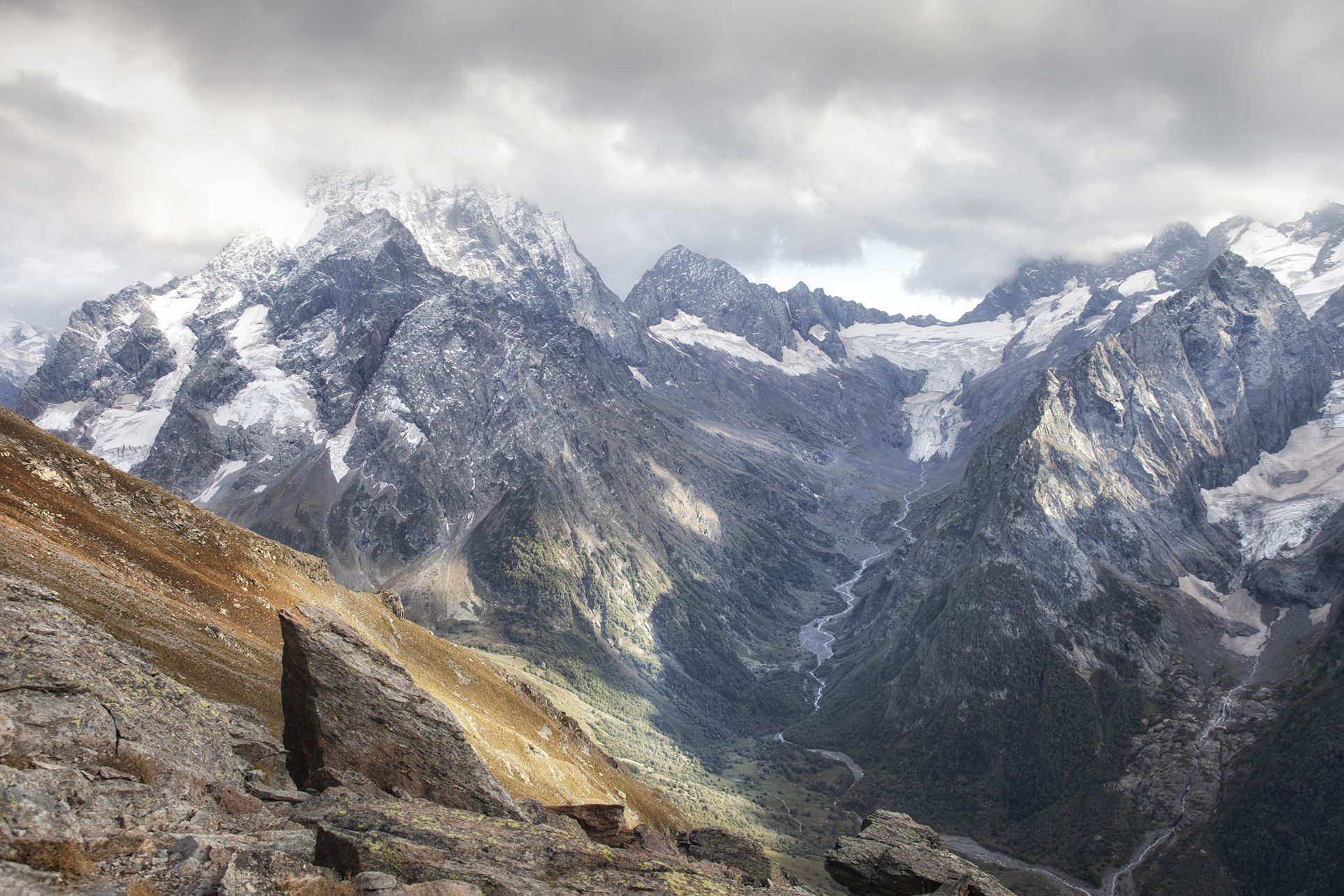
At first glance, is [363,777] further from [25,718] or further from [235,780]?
[25,718]

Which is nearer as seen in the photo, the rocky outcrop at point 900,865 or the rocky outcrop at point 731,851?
the rocky outcrop at point 900,865

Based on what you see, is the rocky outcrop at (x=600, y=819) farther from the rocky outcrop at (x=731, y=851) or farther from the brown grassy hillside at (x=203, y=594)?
the brown grassy hillside at (x=203, y=594)

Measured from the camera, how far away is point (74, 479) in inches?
2052

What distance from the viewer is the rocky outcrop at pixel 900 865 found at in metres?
38.4

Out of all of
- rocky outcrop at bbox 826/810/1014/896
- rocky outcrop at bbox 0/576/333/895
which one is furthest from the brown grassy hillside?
rocky outcrop at bbox 826/810/1014/896

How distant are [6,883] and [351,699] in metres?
19.3

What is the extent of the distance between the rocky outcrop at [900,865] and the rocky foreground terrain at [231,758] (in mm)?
145

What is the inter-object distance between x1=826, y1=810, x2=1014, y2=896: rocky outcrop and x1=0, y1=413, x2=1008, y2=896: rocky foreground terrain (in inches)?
5.7

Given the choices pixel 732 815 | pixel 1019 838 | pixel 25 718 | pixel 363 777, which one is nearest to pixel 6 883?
pixel 25 718

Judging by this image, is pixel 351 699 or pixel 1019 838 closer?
pixel 351 699

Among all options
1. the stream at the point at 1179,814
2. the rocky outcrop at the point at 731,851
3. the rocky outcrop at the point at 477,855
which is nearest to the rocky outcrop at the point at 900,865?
the rocky outcrop at the point at 731,851

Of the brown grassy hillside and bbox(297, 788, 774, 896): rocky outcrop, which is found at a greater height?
bbox(297, 788, 774, 896): rocky outcrop

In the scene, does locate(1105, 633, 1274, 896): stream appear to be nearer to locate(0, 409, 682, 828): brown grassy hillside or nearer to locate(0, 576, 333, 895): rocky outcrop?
locate(0, 409, 682, 828): brown grassy hillside

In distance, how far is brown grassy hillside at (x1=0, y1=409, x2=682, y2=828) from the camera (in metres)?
41.5
